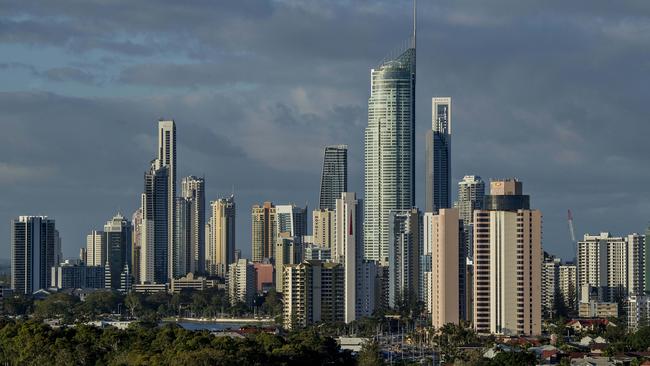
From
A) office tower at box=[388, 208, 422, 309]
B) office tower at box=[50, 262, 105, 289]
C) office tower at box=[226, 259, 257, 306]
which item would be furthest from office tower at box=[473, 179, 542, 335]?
office tower at box=[50, 262, 105, 289]

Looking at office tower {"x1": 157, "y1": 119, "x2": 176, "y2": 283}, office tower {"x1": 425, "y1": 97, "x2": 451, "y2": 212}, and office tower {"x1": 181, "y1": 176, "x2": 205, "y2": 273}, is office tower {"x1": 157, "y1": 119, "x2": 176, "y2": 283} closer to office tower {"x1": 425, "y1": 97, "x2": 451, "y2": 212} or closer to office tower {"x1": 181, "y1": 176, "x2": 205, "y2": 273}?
office tower {"x1": 181, "y1": 176, "x2": 205, "y2": 273}

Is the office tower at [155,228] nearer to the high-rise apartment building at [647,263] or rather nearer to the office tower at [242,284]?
the office tower at [242,284]

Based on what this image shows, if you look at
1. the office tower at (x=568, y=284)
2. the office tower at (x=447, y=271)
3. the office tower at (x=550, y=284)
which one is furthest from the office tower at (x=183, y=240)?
the office tower at (x=447, y=271)

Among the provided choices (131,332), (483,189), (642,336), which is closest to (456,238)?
(642,336)

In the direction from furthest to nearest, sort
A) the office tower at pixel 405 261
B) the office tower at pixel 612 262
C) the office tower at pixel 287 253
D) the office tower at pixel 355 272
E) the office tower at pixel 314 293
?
the office tower at pixel 287 253
the office tower at pixel 612 262
the office tower at pixel 405 261
the office tower at pixel 355 272
the office tower at pixel 314 293

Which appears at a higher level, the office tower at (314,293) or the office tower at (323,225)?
the office tower at (323,225)

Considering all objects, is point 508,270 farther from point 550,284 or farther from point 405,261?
point 405,261

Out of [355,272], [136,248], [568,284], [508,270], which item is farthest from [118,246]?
[508,270]
